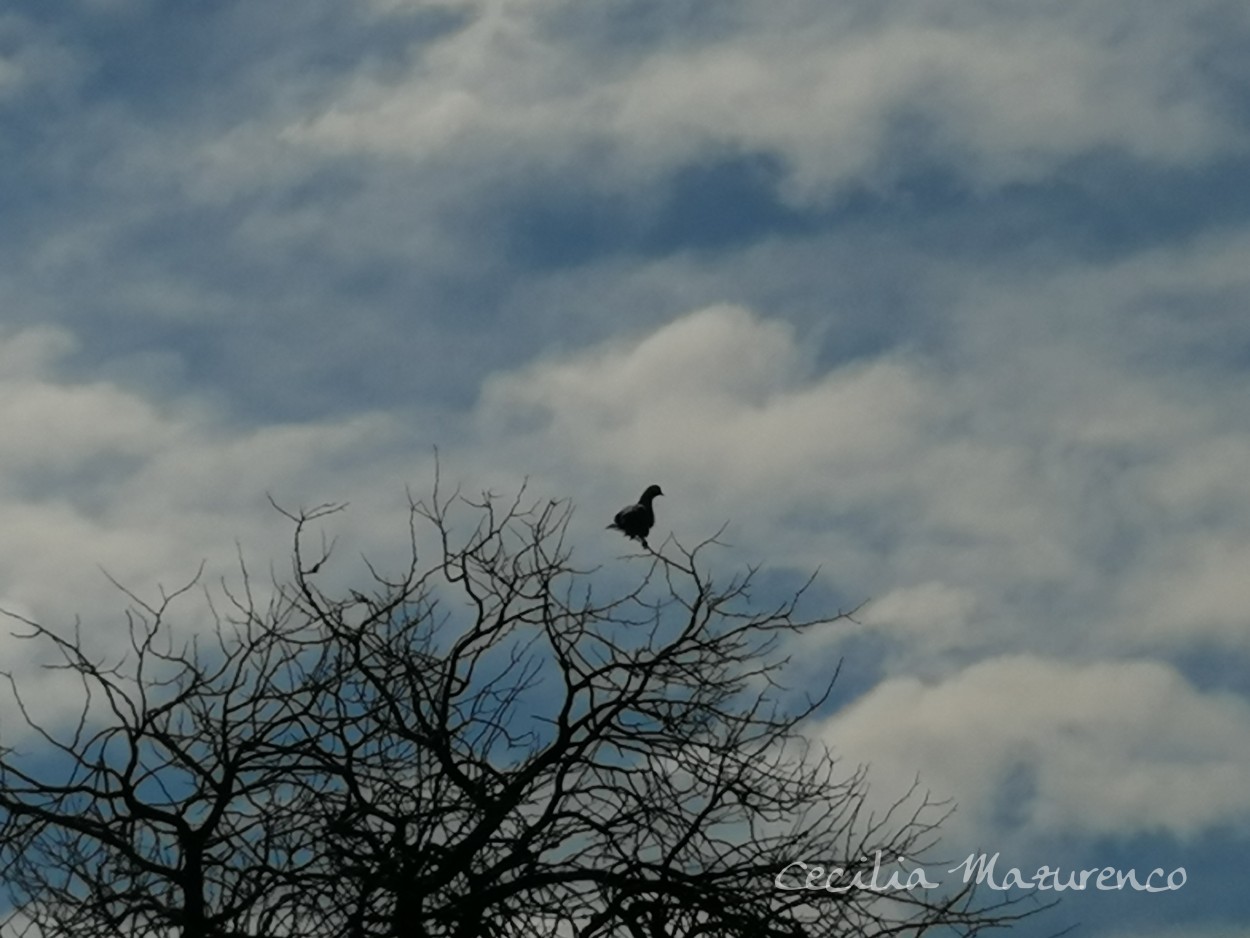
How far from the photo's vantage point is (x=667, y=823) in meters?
12.0

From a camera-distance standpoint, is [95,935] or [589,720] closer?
[95,935]

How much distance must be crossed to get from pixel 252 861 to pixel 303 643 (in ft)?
4.37

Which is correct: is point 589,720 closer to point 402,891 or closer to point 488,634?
point 488,634

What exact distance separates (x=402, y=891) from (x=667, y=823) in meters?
1.65

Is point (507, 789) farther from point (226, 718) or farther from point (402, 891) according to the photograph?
point (226, 718)

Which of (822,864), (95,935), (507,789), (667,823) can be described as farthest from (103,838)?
(822,864)

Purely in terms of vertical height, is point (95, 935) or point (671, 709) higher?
point (671, 709)

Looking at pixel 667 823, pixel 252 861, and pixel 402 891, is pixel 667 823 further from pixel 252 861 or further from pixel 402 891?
pixel 252 861

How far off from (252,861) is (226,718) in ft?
2.78

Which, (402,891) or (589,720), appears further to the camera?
(589,720)

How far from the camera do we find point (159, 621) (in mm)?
12117

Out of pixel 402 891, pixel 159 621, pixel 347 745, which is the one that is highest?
pixel 159 621

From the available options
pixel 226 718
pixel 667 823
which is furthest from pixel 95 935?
pixel 667 823

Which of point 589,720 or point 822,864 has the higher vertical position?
point 589,720
